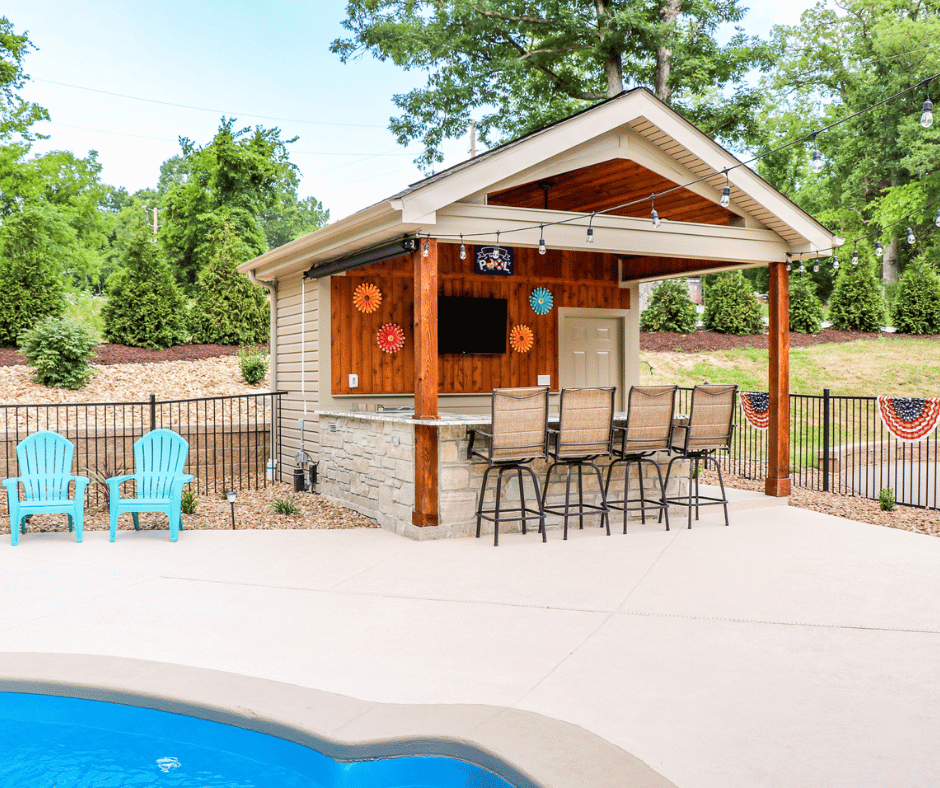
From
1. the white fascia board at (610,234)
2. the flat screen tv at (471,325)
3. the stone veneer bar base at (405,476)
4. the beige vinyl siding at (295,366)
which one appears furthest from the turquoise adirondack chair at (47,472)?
the flat screen tv at (471,325)

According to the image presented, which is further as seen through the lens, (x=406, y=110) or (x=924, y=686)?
(x=406, y=110)

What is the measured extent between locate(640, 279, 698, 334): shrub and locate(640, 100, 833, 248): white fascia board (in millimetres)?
10598

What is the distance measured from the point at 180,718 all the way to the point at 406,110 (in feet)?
54.4

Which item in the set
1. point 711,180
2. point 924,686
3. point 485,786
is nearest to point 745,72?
point 711,180

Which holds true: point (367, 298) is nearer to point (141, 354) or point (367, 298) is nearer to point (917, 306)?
point (141, 354)

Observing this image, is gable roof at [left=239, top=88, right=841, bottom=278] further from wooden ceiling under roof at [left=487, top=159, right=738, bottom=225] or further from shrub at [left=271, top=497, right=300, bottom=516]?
shrub at [left=271, top=497, right=300, bottom=516]

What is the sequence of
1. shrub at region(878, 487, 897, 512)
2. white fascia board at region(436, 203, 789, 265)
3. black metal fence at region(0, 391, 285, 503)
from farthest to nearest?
black metal fence at region(0, 391, 285, 503) < shrub at region(878, 487, 897, 512) < white fascia board at region(436, 203, 789, 265)

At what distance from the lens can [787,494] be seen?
8500mm

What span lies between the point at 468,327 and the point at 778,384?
3.62 m

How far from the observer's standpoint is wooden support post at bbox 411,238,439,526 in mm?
6605

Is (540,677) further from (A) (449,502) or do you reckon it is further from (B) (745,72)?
(B) (745,72)

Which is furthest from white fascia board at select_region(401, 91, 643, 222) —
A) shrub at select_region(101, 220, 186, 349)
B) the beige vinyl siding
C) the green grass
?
shrub at select_region(101, 220, 186, 349)

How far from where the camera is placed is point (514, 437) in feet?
21.2

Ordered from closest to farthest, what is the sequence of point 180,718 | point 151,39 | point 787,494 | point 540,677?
point 180,718 < point 540,677 < point 787,494 < point 151,39
